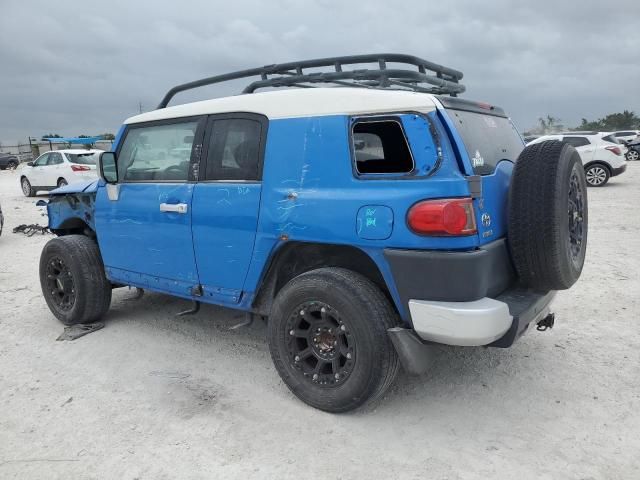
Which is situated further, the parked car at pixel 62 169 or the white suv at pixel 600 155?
the parked car at pixel 62 169

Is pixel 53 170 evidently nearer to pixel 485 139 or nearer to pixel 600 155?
pixel 485 139

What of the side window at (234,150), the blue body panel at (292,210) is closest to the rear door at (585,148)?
the blue body panel at (292,210)

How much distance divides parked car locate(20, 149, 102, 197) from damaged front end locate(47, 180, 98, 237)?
11.2 metres

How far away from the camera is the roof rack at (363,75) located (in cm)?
335

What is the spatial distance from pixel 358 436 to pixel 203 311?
2.61m

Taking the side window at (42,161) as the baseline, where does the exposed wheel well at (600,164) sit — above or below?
below

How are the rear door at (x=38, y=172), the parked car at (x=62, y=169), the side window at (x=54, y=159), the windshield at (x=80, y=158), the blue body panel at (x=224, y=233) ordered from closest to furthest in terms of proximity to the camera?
the blue body panel at (x=224, y=233)
the parked car at (x=62, y=169)
the windshield at (x=80, y=158)
the side window at (x=54, y=159)
the rear door at (x=38, y=172)

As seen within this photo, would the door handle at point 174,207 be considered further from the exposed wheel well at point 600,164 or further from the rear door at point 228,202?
the exposed wheel well at point 600,164

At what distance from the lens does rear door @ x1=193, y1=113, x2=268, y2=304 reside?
337 cm

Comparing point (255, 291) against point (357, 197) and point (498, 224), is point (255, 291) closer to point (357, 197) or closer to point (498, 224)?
point (357, 197)

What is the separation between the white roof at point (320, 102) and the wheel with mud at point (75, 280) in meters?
1.82

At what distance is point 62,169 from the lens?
15.9 metres

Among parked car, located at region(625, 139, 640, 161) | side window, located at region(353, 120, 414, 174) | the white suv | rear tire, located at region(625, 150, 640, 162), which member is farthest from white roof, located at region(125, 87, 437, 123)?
rear tire, located at region(625, 150, 640, 162)

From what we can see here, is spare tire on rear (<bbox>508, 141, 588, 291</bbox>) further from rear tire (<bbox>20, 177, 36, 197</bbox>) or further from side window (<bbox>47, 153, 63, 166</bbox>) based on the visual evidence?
rear tire (<bbox>20, 177, 36, 197</bbox>)
